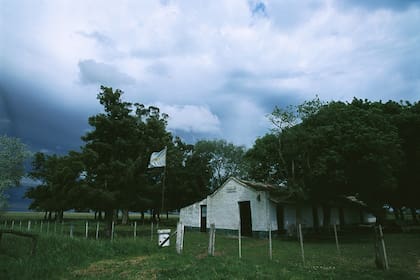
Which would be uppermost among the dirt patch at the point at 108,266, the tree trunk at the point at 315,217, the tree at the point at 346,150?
the tree at the point at 346,150

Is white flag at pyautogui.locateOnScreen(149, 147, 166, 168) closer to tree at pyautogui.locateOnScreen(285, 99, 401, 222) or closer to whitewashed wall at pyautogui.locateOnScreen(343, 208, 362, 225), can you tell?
tree at pyautogui.locateOnScreen(285, 99, 401, 222)

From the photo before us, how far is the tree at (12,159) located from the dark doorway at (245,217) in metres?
18.8

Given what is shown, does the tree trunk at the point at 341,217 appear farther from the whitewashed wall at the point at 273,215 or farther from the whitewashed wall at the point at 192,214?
the whitewashed wall at the point at 192,214

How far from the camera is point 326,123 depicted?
18.7 metres

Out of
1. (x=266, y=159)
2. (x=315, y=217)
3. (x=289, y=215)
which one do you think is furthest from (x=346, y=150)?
(x=315, y=217)

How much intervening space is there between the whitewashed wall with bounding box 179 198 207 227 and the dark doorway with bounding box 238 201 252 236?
4.30 metres

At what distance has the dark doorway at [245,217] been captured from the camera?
77.7ft

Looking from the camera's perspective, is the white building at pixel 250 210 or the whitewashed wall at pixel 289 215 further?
the whitewashed wall at pixel 289 215

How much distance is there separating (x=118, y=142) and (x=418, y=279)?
17.9 m

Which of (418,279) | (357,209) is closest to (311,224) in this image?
(357,209)

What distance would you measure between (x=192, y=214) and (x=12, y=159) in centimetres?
1812

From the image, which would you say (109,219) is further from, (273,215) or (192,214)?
(273,215)

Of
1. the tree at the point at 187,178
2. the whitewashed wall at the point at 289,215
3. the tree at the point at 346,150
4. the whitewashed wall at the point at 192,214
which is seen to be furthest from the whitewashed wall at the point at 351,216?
the tree at the point at 187,178

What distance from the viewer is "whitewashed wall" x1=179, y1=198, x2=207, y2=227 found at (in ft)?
90.0
